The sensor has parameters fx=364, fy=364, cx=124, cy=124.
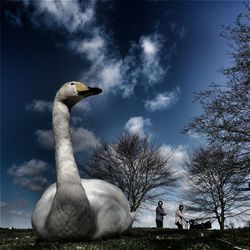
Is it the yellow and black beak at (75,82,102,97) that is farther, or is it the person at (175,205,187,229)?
the person at (175,205,187,229)

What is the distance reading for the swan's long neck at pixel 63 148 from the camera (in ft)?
21.5

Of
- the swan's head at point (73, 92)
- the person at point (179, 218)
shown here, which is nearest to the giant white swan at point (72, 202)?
the swan's head at point (73, 92)

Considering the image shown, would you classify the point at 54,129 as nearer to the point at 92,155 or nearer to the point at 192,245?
the point at 192,245

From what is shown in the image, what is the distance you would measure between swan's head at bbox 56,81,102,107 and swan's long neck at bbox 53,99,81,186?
13 cm

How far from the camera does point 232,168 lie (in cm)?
1362

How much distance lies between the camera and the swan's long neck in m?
6.56

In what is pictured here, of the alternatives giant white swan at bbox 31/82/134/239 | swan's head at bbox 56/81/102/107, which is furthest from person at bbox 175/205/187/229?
swan's head at bbox 56/81/102/107

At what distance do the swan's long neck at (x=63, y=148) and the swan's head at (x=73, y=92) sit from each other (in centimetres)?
13

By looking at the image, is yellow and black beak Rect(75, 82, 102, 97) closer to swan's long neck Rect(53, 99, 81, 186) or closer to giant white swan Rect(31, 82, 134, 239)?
giant white swan Rect(31, 82, 134, 239)

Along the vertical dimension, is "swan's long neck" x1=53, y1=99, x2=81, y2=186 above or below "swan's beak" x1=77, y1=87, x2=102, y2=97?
below

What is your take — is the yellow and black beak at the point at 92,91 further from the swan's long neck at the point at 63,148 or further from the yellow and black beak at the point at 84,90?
the swan's long neck at the point at 63,148

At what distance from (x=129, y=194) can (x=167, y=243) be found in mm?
25014

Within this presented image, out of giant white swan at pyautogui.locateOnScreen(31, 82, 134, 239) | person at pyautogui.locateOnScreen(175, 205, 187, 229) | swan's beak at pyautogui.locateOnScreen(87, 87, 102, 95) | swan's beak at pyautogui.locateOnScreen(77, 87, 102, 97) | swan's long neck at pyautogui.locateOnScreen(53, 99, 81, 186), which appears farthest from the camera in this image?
person at pyautogui.locateOnScreen(175, 205, 187, 229)

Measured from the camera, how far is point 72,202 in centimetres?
607
